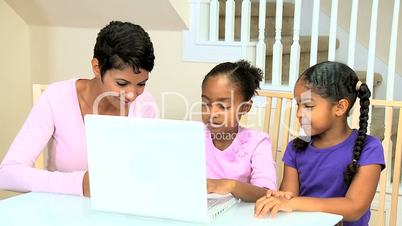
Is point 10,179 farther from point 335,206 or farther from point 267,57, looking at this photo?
point 267,57

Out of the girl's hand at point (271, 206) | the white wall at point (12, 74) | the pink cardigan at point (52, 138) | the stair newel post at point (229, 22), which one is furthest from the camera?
the white wall at point (12, 74)

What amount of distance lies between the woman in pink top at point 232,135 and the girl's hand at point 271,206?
0.88 feet

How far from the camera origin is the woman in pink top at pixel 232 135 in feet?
5.15

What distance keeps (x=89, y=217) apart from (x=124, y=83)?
44 cm

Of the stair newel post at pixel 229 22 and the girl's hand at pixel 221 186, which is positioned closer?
the girl's hand at pixel 221 186

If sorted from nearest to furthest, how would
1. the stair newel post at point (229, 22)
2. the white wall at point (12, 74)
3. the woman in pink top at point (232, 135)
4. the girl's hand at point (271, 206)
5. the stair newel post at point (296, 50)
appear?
the girl's hand at point (271, 206)
the woman in pink top at point (232, 135)
the stair newel post at point (296, 50)
the stair newel post at point (229, 22)
the white wall at point (12, 74)

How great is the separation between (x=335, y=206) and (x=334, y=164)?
0.75ft

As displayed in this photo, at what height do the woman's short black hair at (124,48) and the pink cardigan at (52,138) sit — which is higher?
the woman's short black hair at (124,48)

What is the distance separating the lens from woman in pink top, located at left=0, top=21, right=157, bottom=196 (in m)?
1.41

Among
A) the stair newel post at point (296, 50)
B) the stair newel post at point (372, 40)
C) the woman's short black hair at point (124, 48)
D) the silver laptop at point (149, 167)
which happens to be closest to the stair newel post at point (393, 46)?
the stair newel post at point (372, 40)

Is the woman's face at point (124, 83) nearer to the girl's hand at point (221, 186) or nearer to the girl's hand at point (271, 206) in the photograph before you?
the girl's hand at point (221, 186)

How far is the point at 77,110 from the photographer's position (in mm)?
1610

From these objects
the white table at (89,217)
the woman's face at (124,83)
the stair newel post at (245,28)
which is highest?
the stair newel post at (245,28)

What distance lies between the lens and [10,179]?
144 cm
